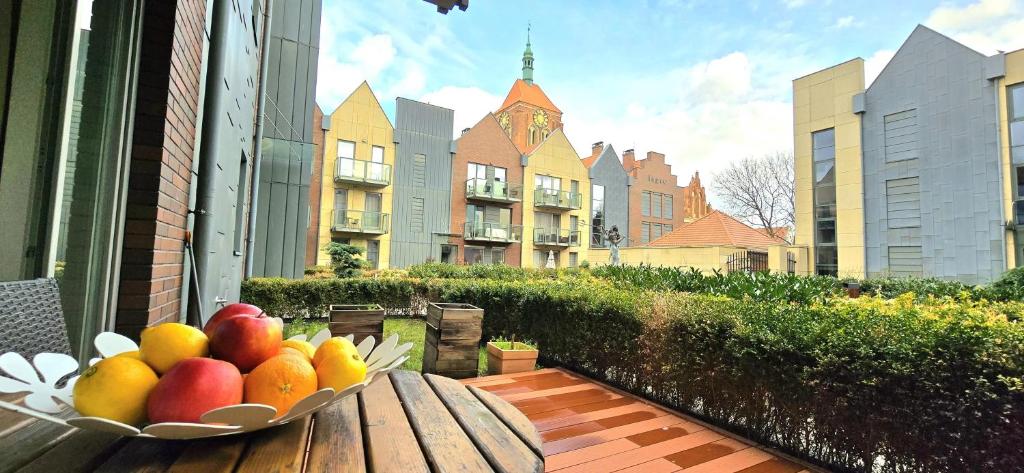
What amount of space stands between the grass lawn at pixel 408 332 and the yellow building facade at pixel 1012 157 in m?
20.0

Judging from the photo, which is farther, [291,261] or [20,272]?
[291,261]

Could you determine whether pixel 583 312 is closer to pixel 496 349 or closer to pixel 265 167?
pixel 496 349

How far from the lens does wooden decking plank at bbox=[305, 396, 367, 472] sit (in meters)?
0.80

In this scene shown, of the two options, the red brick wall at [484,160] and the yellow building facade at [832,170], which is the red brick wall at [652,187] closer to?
the red brick wall at [484,160]

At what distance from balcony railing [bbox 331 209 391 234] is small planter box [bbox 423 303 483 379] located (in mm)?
17135

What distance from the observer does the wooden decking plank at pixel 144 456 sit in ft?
2.34

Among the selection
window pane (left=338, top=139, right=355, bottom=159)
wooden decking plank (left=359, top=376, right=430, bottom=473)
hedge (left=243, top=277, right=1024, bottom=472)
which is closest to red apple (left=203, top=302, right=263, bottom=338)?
wooden decking plank (left=359, top=376, right=430, bottom=473)

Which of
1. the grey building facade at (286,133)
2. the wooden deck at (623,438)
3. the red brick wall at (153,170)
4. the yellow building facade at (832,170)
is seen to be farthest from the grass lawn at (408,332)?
the yellow building facade at (832,170)

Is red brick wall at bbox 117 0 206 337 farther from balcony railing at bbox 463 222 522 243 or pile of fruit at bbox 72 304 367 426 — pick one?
balcony railing at bbox 463 222 522 243

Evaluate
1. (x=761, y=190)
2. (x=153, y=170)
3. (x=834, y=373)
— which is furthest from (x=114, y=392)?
(x=761, y=190)

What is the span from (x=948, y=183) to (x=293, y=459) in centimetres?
2331

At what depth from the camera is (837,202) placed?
1950cm

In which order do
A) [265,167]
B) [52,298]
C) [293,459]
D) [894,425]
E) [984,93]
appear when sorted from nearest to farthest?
[293,459] → [52,298] → [894,425] → [265,167] → [984,93]

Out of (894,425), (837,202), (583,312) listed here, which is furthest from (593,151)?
(894,425)
